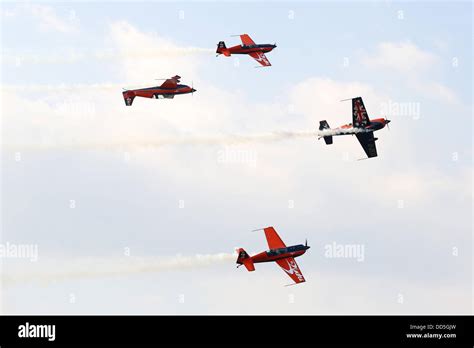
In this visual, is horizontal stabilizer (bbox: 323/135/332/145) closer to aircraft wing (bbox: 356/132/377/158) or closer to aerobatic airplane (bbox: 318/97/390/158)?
aerobatic airplane (bbox: 318/97/390/158)

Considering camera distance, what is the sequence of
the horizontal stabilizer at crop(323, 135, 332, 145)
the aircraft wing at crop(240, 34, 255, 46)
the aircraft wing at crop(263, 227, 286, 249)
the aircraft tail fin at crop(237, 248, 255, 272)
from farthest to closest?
1. the aircraft wing at crop(240, 34, 255, 46)
2. the horizontal stabilizer at crop(323, 135, 332, 145)
3. the aircraft wing at crop(263, 227, 286, 249)
4. the aircraft tail fin at crop(237, 248, 255, 272)

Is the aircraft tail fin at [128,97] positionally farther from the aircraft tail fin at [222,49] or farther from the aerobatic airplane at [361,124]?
the aerobatic airplane at [361,124]

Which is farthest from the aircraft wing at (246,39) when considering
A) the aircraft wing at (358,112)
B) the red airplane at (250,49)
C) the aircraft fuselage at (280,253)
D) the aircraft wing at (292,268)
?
the aircraft wing at (292,268)

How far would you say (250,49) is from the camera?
12875 cm

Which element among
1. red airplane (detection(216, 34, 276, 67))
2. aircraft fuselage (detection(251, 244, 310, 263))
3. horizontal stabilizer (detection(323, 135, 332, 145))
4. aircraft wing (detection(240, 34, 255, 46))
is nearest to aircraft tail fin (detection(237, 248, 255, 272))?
aircraft fuselage (detection(251, 244, 310, 263))

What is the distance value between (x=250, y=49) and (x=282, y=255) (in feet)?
93.1

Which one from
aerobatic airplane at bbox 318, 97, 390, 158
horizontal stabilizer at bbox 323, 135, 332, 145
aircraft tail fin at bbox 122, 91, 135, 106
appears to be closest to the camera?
aircraft tail fin at bbox 122, 91, 135, 106

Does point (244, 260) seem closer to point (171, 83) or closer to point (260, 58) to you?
point (171, 83)

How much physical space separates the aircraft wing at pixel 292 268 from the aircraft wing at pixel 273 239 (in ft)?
6.47

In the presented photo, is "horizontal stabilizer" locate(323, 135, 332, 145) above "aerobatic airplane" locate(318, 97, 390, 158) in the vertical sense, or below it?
below

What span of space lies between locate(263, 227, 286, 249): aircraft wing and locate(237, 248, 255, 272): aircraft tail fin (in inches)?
246

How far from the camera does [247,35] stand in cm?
13338

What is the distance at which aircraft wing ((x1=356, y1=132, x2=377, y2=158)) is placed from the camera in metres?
122
